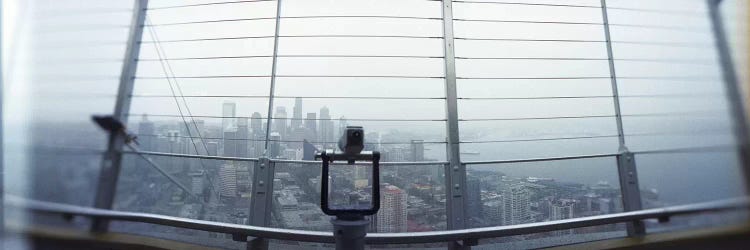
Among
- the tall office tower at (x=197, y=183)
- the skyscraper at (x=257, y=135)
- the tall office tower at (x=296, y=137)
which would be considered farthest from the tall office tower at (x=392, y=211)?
the tall office tower at (x=197, y=183)

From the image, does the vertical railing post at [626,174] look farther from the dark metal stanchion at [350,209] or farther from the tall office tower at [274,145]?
the tall office tower at [274,145]

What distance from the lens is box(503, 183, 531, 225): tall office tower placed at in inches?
78.7

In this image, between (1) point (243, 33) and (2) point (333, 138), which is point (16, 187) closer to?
(2) point (333, 138)

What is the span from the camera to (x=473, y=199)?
6.53 ft

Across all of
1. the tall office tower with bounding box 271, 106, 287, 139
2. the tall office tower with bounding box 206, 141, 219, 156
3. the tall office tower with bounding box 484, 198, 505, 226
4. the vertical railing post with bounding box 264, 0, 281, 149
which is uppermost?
the vertical railing post with bounding box 264, 0, 281, 149

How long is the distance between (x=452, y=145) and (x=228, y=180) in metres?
1.60

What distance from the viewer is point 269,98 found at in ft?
6.86

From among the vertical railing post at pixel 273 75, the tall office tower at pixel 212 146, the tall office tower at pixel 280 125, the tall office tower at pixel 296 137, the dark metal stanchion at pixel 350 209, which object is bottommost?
the dark metal stanchion at pixel 350 209

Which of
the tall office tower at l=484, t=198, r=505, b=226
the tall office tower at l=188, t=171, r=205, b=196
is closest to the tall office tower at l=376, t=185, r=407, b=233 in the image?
the tall office tower at l=484, t=198, r=505, b=226

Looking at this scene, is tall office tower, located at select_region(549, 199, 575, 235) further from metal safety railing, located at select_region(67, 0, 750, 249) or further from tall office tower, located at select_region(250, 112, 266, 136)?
tall office tower, located at select_region(250, 112, 266, 136)

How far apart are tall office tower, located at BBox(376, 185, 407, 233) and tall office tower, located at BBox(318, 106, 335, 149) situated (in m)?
0.51

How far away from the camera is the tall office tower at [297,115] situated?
2.05m

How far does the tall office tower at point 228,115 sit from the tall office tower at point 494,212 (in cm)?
193

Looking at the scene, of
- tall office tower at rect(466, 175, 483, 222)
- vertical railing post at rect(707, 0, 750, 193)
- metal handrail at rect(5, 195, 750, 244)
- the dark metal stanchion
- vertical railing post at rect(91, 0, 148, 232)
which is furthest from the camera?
tall office tower at rect(466, 175, 483, 222)
